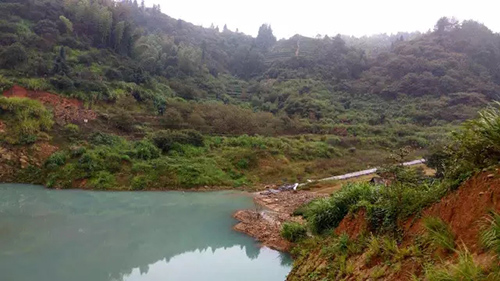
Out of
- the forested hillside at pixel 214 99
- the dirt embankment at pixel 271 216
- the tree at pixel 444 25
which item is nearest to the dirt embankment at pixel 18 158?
the forested hillside at pixel 214 99

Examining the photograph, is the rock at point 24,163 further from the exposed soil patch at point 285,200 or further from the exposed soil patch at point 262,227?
the exposed soil patch at point 285,200

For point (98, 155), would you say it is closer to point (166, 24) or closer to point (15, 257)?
point (15, 257)

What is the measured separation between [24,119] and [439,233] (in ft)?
83.8

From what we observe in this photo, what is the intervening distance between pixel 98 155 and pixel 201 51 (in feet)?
131

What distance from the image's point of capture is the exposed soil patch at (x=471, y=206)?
3822mm

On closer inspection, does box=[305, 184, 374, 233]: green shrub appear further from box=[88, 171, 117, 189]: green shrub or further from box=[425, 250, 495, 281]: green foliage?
box=[88, 171, 117, 189]: green shrub

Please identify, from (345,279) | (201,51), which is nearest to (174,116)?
(345,279)

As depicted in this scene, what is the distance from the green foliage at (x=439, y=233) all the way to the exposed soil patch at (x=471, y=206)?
0.06 m

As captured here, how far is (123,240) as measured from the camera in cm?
1265

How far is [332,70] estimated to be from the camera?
58281 mm

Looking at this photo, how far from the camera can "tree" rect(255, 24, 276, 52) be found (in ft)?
261

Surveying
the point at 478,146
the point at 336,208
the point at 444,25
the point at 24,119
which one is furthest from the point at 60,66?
the point at 444,25

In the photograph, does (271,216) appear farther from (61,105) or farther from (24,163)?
(61,105)

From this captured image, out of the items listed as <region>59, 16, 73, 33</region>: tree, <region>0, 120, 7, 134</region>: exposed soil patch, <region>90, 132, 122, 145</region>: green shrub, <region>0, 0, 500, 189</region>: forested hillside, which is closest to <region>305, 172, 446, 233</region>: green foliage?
<region>0, 0, 500, 189</region>: forested hillside
